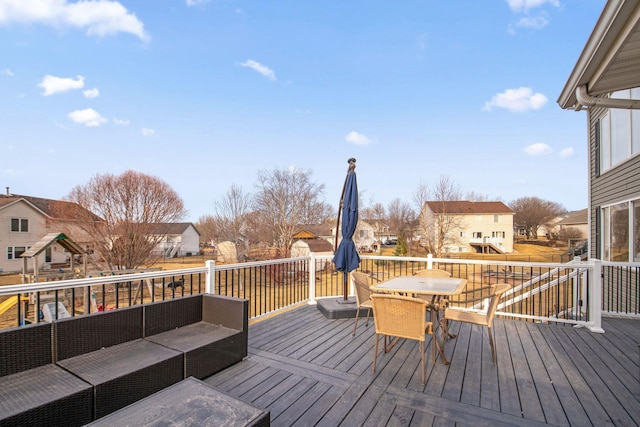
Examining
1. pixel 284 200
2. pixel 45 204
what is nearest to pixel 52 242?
pixel 284 200

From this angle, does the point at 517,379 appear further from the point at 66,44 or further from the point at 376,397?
the point at 66,44

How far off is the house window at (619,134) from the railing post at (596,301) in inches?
133

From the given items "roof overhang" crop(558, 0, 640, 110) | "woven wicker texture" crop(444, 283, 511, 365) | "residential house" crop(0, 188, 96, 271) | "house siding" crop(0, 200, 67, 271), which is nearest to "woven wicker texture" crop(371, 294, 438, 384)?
"woven wicker texture" crop(444, 283, 511, 365)

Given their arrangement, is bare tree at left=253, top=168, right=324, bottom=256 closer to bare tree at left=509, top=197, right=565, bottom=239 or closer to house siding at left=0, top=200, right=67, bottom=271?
house siding at left=0, top=200, right=67, bottom=271

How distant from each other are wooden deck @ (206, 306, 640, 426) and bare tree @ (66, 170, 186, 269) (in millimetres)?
12639

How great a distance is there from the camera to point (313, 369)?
286cm

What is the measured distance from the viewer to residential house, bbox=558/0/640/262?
7.09ft

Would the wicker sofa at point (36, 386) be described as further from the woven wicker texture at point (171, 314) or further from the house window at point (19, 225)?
the house window at point (19, 225)

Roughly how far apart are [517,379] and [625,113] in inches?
266

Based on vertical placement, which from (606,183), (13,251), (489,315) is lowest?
(13,251)

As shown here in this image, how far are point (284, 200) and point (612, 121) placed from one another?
18.6 m

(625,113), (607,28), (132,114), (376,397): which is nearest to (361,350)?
(376,397)

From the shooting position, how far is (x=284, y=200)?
22875mm

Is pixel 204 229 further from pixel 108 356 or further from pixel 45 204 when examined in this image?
pixel 108 356
